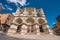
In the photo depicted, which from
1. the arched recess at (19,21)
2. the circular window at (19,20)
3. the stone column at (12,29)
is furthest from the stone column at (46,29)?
the stone column at (12,29)

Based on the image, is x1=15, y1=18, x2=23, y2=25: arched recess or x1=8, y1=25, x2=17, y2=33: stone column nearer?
x1=8, y1=25, x2=17, y2=33: stone column

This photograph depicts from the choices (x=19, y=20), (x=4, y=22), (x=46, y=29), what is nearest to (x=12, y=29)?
(x=19, y=20)

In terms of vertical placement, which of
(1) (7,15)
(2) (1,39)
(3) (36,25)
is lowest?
(2) (1,39)

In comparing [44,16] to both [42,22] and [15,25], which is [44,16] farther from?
[15,25]

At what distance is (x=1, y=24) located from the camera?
219ft

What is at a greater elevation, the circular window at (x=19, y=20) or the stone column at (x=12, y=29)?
→ the circular window at (x=19, y=20)

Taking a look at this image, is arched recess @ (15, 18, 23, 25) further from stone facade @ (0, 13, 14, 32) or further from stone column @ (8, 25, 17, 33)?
stone facade @ (0, 13, 14, 32)

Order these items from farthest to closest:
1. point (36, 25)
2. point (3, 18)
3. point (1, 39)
Answer: point (3, 18) < point (36, 25) < point (1, 39)

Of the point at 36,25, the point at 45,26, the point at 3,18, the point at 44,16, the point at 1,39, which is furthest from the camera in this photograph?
the point at 3,18

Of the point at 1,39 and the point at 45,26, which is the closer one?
the point at 1,39

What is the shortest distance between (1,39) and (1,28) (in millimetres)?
40885

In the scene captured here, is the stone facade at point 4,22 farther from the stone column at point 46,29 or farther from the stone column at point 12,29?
the stone column at point 46,29

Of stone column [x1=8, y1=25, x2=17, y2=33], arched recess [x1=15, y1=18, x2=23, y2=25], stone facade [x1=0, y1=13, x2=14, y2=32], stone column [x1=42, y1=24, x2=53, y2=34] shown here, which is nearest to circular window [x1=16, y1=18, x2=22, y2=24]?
arched recess [x1=15, y1=18, x2=23, y2=25]

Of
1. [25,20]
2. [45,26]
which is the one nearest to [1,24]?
[25,20]
